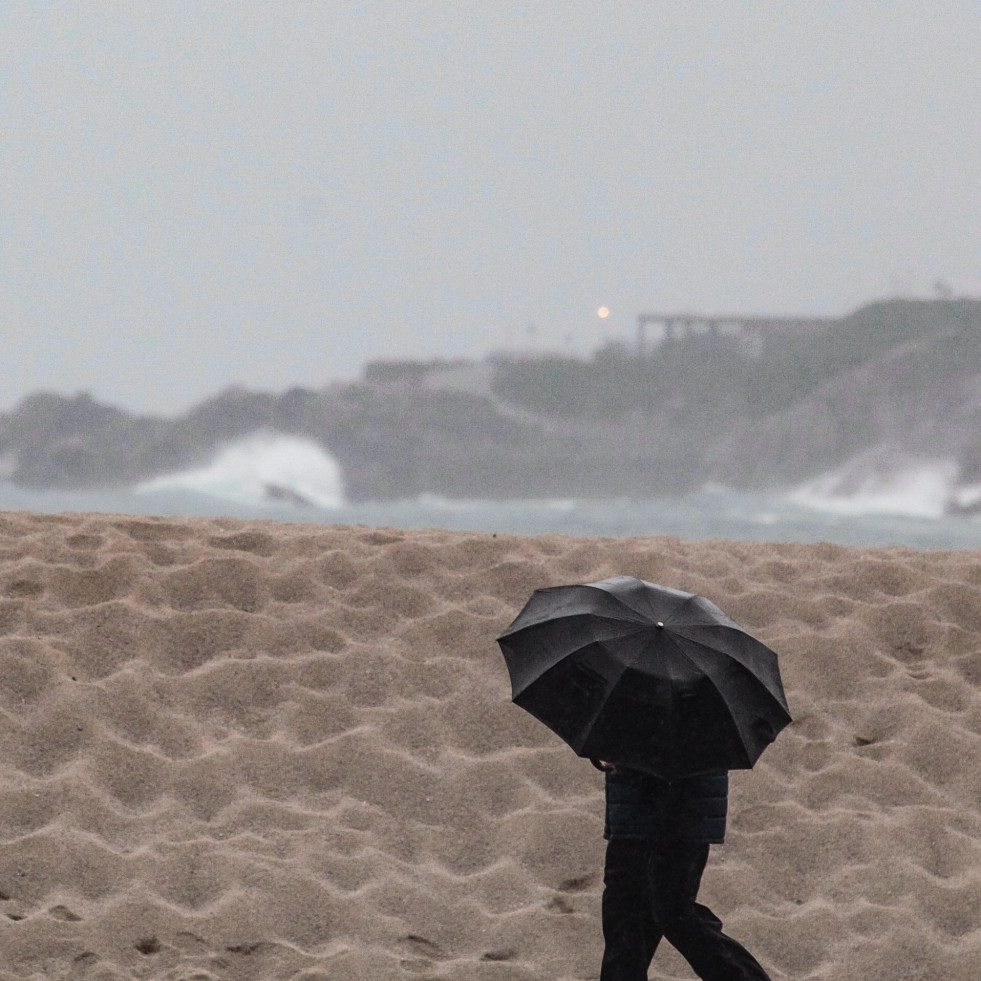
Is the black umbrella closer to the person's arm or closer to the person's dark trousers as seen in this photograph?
the person's arm

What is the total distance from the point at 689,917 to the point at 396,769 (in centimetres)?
148

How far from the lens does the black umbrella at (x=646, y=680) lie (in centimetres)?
246

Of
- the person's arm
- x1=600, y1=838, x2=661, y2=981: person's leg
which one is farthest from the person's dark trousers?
the person's arm

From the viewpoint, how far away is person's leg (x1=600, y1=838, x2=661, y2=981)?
8.27 ft

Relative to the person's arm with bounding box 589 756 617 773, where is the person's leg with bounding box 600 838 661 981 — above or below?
below

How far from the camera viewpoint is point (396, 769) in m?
3.80

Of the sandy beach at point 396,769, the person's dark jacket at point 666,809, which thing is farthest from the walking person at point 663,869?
the sandy beach at point 396,769

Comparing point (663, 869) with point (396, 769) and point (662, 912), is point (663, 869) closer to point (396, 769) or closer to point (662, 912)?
point (662, 912)

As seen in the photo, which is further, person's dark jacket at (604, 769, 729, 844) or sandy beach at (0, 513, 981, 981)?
sandy beach at (0, 513, 981, 981)

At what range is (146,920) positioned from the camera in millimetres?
2990

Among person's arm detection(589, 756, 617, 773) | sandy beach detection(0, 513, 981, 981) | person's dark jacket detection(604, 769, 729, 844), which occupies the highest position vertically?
person's arm detection(589, 756, 617, 773)

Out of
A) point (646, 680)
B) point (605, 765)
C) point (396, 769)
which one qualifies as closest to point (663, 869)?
point (605, 765)

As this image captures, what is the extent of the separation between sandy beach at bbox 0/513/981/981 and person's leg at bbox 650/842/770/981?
529mm

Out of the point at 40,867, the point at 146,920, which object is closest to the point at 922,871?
the point at 146,920
